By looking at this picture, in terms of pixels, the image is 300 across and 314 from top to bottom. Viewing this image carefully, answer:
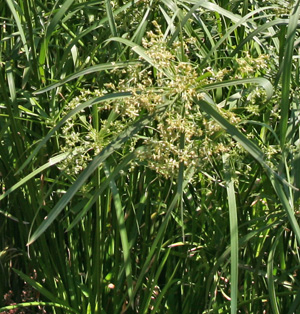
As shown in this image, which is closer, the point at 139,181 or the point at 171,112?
the point at 171,112

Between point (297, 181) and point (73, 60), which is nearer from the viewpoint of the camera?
point (297, 181)

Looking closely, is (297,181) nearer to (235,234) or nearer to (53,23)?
(235,234)

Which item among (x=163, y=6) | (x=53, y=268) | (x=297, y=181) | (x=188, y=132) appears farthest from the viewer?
(x=53, y=268)

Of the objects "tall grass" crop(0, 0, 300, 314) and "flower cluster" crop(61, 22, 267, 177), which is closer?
"flower cluster" crop(61, 22, 267, 177)

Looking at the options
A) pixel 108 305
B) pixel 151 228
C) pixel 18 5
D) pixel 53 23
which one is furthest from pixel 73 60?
pixel 108 305

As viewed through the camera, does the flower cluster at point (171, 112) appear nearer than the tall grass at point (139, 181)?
Yes

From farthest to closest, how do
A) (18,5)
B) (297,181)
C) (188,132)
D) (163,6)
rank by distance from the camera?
(18,5), (163,6), (297,181), (188,132)

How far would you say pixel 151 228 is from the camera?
1.77 m

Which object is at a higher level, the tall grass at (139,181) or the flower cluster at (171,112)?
the flower cluster at (171,112)

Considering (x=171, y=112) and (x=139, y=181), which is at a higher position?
(x=171, y=112)

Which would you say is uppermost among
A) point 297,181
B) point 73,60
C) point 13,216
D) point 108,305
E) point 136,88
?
point 136,88

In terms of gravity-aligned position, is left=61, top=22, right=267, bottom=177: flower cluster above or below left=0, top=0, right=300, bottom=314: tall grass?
above

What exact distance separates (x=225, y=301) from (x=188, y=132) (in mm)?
774

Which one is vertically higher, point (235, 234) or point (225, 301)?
point (235, 234)
